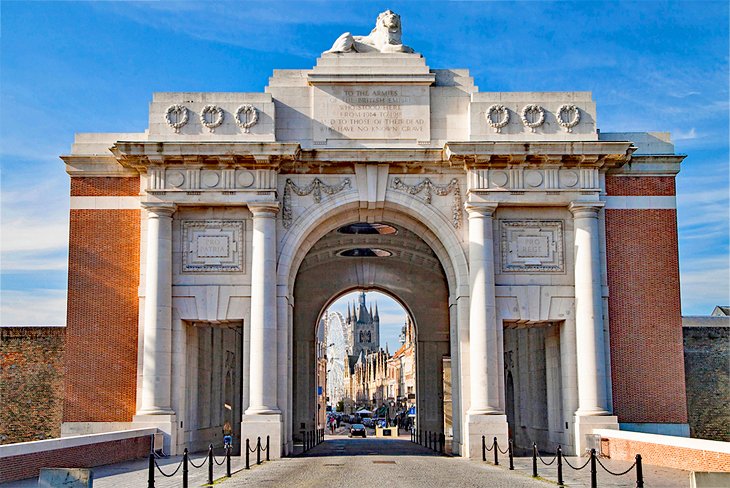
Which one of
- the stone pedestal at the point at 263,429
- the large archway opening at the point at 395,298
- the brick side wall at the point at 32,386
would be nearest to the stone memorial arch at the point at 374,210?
the stone pedestal at the point at 263,429

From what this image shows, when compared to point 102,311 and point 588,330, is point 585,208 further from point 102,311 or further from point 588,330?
point 102,311

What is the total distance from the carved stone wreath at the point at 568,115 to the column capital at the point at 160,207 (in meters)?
13.9

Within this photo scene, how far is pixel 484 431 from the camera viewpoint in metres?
31.4

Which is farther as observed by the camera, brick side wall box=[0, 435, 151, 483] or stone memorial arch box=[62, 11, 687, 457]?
stone memorial arch box=[62, 11, 687, 457]

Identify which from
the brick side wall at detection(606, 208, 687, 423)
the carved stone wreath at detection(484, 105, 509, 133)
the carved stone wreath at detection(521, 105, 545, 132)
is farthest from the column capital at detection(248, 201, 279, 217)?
the brick side wall at detection(606, 208, 687, 423)

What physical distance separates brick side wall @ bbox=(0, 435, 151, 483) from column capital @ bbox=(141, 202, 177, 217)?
7728 millimetres

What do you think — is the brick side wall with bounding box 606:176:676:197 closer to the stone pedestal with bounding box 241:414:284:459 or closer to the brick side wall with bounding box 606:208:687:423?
the brick side wall with bounding box 606:208:687:423

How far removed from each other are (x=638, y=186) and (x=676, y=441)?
1281 centimetres

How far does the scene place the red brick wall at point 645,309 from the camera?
32906 millimetres

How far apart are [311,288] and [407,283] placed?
17.5 feet

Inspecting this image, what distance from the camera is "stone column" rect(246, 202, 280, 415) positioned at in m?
32.0

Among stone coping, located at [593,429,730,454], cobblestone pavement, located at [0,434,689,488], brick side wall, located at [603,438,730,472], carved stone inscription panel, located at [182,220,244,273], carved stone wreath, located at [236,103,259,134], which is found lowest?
cobblestone pavement, located at [0,434,689,488]

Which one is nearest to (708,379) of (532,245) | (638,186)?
(638,186)

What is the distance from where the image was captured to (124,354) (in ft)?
A: 108
